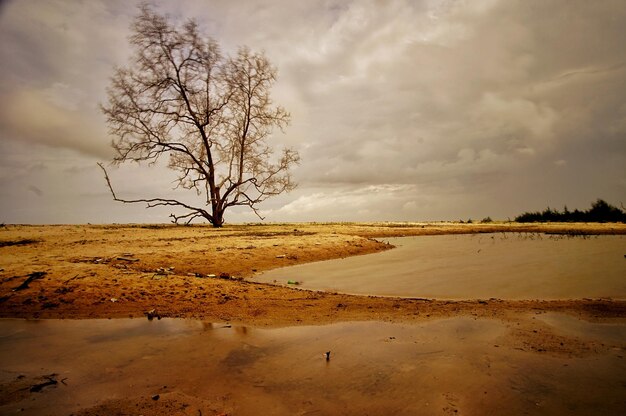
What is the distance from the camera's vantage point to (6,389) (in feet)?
8.84

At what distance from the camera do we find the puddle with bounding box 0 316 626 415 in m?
2.45

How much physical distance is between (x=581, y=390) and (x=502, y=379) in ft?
1.79

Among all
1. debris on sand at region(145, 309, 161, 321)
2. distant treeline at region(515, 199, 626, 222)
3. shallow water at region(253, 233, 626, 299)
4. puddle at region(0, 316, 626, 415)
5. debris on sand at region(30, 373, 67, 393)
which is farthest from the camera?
distant treeline at region(515, 199, 626, 222)

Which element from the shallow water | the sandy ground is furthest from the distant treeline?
the sandy ground

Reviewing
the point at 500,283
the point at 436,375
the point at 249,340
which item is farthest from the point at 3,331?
the point at 500,283

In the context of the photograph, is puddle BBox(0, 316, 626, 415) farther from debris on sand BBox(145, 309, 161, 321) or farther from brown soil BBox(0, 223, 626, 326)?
brown soil BBox(0, 223, 626, 326)

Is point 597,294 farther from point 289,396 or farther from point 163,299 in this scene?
point 163,299

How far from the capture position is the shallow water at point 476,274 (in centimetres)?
606

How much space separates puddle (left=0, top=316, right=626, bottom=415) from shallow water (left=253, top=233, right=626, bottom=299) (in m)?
2.23

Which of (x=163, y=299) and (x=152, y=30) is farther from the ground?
(x=152, y=30)

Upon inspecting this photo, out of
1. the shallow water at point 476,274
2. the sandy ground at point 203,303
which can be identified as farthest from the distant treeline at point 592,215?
the sandy ground at point 203,303

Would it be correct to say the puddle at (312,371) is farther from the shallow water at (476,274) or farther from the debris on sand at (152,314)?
the shallow water at (476,274)

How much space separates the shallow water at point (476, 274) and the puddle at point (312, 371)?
87.8 inches

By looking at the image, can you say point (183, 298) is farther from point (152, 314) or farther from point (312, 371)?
→ point (312, 371)
